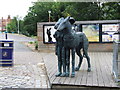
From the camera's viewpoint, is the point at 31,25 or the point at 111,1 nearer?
the point at 111,1

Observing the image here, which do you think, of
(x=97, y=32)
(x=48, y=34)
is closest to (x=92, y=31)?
(x=97, y=32)

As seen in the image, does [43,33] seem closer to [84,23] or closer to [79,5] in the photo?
[84,23]

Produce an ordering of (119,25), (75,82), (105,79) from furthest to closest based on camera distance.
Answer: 1. (119,25)
2. (105,79)
3. (75,82)

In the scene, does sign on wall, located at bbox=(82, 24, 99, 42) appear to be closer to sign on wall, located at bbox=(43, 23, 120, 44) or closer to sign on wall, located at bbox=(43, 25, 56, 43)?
sign on wall, located at bbox=(43, 23, 120, 44)

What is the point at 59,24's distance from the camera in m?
6.34

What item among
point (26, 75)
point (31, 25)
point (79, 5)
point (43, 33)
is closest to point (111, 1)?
point (79, 5)

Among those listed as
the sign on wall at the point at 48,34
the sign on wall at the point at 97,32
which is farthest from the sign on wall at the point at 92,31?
the sign on wall at the point at 48,34

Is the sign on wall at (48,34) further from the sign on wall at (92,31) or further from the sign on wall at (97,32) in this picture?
the sign on wall at (92,31)

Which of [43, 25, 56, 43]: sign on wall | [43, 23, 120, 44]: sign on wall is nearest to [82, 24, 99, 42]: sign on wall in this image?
[43, 23, 120, 44]: sign on wall

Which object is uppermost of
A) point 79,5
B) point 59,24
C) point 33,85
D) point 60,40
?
point 79,5

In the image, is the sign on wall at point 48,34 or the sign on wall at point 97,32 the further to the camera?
the sign on wall at point 48,34

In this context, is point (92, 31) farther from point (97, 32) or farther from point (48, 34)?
point (48, 34)

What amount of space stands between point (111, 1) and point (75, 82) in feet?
43.0

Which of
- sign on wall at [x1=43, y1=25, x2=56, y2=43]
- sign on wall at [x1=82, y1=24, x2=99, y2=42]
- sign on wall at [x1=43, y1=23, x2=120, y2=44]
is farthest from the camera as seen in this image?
sign on wall at [x1=43, y1=25, x2=56, y2=43]
